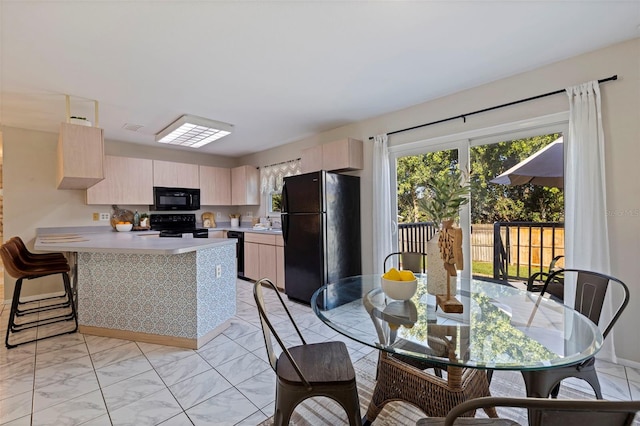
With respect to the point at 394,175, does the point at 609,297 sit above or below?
below

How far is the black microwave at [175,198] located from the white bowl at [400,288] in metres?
4.51

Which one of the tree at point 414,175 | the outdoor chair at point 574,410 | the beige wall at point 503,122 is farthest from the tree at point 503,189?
the outdoor chair at point 574,410

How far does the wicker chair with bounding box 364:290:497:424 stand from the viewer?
1.33 metres

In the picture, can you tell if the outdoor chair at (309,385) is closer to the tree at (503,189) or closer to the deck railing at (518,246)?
the tree at (503,189)

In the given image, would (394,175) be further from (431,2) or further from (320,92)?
(431,2)

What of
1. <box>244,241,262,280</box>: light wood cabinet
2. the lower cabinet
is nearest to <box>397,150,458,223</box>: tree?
the lower cabinet

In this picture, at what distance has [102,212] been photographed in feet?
15.2

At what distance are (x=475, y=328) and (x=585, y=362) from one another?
66cm

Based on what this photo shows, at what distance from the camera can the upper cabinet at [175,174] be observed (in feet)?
→ 16.0

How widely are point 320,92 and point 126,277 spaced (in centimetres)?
260

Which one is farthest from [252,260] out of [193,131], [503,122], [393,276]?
[503,122]

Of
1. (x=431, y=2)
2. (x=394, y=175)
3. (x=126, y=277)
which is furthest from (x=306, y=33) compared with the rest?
(x=126, y=277)

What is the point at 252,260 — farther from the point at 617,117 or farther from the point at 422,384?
the point at 617,117

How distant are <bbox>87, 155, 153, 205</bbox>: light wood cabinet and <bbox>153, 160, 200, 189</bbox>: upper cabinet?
11 cm
